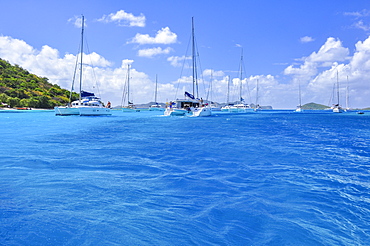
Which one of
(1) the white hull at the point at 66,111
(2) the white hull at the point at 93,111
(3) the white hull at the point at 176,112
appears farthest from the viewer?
(3) the white hull at the point at 176,112

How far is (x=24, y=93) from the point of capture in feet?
328

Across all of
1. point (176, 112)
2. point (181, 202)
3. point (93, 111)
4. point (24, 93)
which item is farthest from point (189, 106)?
point (24, 93)

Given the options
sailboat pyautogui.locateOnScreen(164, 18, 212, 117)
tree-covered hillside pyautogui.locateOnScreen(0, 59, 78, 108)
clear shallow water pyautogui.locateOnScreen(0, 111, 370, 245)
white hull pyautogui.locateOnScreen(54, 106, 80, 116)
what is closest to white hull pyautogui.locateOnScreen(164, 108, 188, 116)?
sailboat pyautogui.locateOnScreen(164, 18, 212, 117)

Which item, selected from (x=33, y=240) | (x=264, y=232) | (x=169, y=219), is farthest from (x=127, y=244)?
(x=264, y=232)

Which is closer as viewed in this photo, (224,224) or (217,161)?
(224,224)

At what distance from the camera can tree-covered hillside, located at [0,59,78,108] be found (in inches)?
3716

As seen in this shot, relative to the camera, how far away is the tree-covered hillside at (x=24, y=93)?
94.4 m

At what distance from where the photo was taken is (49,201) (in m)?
6.59

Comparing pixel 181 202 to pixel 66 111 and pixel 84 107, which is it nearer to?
pixel 84 107

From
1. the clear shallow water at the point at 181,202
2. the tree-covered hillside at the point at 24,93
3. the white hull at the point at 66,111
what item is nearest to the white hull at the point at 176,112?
the white hull at the point at 66,111

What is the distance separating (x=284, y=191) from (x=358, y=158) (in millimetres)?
8524

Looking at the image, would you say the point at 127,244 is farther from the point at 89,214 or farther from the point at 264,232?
the point at 264,232

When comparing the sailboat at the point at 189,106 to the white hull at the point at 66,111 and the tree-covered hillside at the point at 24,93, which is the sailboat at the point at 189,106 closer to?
the white hull at the point at 66,111

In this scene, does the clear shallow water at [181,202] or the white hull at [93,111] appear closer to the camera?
the clear shallow water at [181,202]
